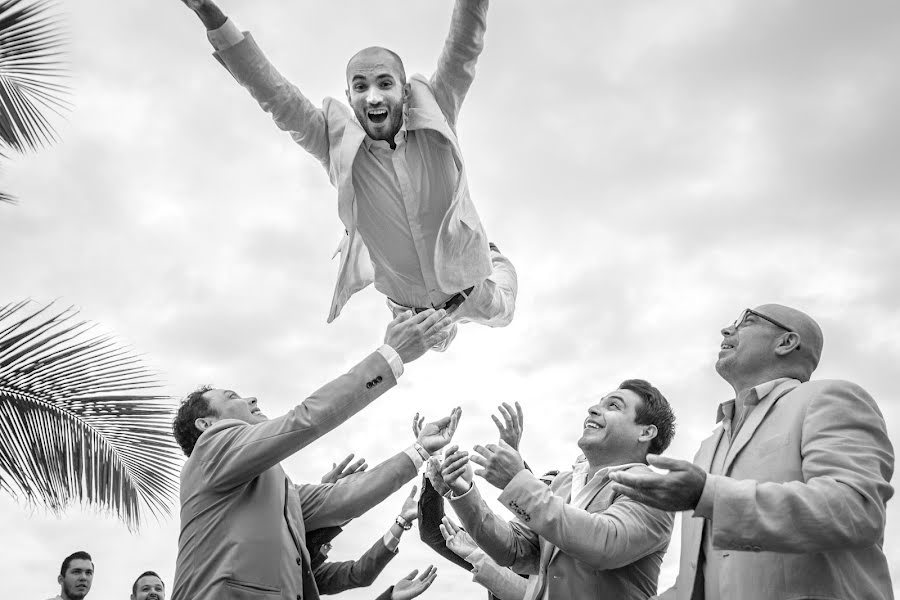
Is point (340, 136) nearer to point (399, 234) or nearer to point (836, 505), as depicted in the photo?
point (399, 234)

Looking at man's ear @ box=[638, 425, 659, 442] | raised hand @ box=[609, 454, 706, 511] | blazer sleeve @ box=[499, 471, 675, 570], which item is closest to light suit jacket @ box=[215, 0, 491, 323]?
man's ear @ box=[638, 425, 659, 442]

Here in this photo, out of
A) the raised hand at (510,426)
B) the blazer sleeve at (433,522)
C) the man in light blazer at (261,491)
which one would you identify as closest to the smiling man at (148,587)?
the blazer sleeve at (433,522)

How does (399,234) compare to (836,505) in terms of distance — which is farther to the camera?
(399,234)

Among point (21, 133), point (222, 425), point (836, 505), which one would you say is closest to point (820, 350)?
point (836, 505)

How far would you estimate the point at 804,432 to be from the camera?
4.61m

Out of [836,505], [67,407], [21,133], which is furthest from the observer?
[21,133]

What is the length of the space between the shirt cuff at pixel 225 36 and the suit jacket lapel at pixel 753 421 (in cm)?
371

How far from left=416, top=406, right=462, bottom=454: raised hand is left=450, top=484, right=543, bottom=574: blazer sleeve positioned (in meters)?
0.31

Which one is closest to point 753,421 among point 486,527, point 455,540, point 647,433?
point 647,433

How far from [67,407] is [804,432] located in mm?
6611

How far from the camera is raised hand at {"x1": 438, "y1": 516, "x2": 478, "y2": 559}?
730 centimetres

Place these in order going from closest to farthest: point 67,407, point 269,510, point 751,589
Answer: point 751,589, point 269,510, point 67,407

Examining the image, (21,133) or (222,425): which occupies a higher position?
(21,133)

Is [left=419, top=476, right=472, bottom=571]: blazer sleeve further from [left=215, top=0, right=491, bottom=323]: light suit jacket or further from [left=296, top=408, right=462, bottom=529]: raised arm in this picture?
[left=215, top=0, right=491, bottom=323]: light suit jacket
